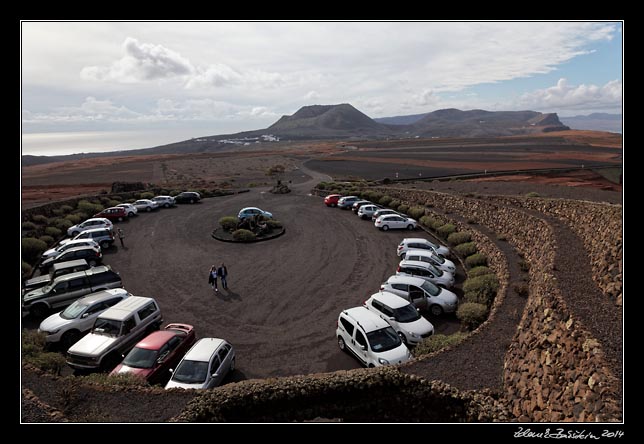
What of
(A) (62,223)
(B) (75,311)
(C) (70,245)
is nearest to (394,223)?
(B) (75,311)

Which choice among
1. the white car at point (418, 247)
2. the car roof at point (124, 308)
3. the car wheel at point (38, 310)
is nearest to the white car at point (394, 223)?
the white car at point (418, 247)

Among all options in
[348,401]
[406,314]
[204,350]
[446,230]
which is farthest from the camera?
[446,230]

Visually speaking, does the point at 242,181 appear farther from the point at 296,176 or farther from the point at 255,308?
the point at 255,308

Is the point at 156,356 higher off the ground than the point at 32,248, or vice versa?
the point at 32,248

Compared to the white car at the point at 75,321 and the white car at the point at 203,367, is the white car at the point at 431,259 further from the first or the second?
the white car at the point at 75,321

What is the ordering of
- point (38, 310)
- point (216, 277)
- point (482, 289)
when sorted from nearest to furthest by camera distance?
point (38, 310) < point (482, 289) < point (216, 277)

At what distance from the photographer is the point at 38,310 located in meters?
16.7

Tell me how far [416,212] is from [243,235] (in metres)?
15.4

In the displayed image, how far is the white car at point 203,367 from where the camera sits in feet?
36.5

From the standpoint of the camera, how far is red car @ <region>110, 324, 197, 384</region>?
11.8 meters

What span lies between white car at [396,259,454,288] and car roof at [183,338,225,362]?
10.6 m

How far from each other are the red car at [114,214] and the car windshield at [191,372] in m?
27.3

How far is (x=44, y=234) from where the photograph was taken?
93.7 ft

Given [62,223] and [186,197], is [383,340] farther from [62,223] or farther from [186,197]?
Answer: [186,197]
